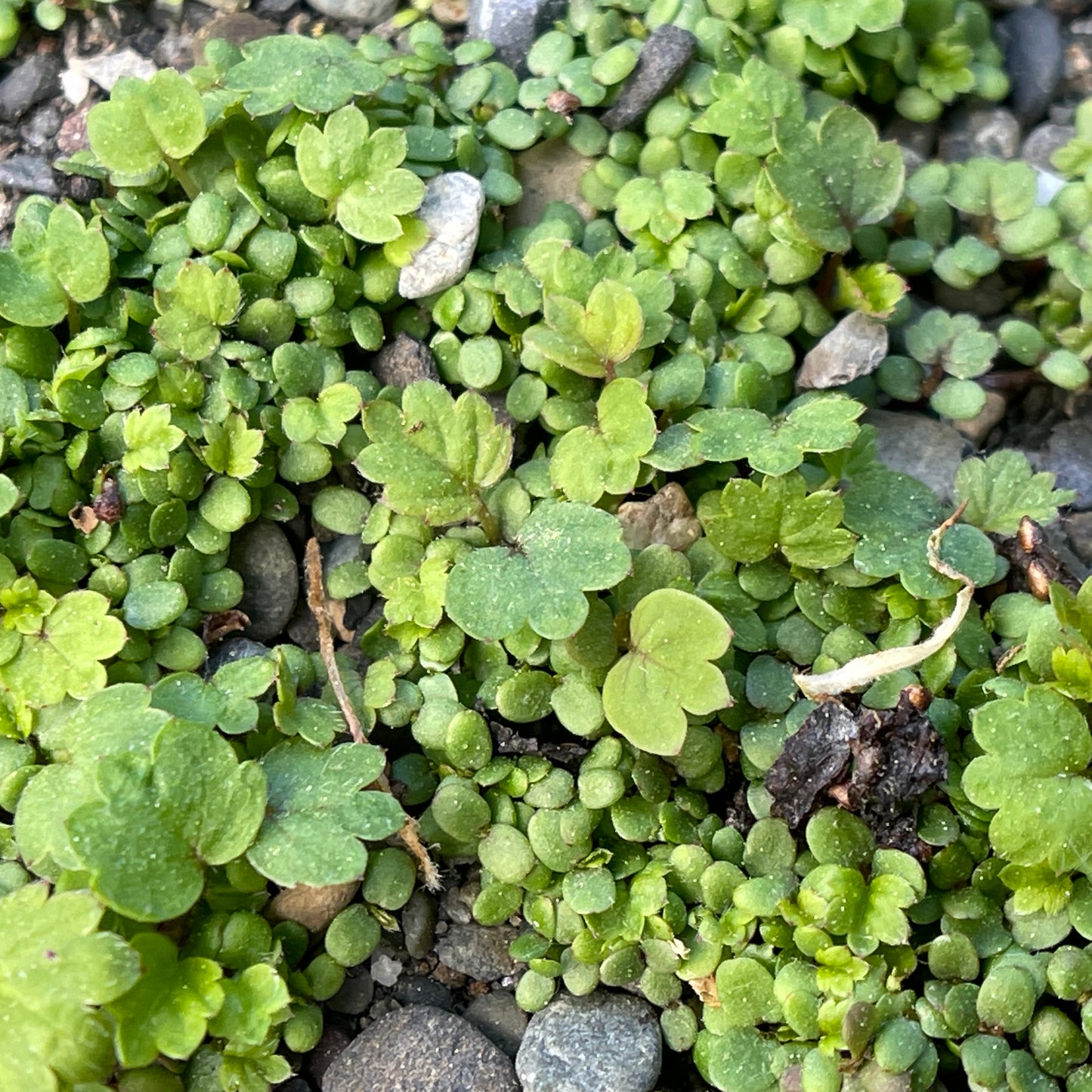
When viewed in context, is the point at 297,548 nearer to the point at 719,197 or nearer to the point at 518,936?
the point at 518,936

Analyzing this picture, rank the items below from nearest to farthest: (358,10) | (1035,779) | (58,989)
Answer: (58,989) → (1035,779) → (358,10)

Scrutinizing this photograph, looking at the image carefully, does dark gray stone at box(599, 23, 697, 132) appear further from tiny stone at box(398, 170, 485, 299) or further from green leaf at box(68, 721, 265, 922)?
green leaf at box(68, 721, 265, 922)

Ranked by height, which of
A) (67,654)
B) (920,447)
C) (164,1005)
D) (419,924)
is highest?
(67,654)

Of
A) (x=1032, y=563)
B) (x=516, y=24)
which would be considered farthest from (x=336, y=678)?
(x=516, y=24)

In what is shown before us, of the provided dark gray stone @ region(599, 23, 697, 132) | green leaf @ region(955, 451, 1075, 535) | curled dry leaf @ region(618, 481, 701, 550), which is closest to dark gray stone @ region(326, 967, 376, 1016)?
curled dry leaf @ region(618, 481, 701, 550)

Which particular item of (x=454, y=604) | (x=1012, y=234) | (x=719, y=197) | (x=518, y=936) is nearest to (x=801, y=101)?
(x=719, y=197)

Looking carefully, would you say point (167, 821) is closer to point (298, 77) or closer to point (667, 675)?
point (667, 675)
